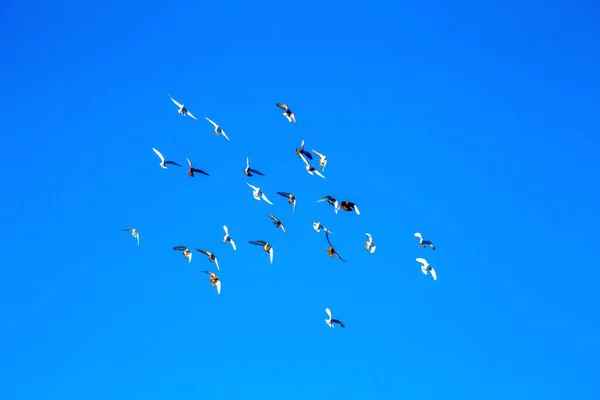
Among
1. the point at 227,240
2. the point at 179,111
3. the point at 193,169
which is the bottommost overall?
the point at 227,240

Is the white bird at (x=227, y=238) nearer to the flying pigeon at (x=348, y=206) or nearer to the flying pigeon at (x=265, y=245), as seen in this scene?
the flying pigeon at (x=265, y=245)

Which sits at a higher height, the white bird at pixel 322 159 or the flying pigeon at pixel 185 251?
the white bird at pixel 322 159

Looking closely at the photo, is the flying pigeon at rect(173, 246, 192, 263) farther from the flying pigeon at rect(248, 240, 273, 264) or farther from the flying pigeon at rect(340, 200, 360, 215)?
the flying pigeon at rect(340, 200, 360, 215)

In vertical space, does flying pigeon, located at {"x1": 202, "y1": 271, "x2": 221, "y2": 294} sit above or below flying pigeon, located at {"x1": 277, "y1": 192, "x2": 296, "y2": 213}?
below

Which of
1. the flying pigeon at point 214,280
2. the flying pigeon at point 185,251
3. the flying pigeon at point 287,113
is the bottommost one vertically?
the flying pigeon at point 214,280

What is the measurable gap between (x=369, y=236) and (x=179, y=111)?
640 inches

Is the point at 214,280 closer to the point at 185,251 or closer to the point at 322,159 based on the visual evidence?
the point at 185,251

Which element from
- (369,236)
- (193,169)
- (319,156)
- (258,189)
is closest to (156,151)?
(193,169)

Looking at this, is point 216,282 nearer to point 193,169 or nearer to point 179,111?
point 193,169

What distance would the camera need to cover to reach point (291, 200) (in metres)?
50.4

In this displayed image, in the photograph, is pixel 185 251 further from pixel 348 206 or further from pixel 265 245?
pixel 348 206

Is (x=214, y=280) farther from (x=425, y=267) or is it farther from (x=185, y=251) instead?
(x=425, y=267)

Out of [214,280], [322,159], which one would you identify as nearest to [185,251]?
[214,280]

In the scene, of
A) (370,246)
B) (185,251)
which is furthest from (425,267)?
(185,251)
